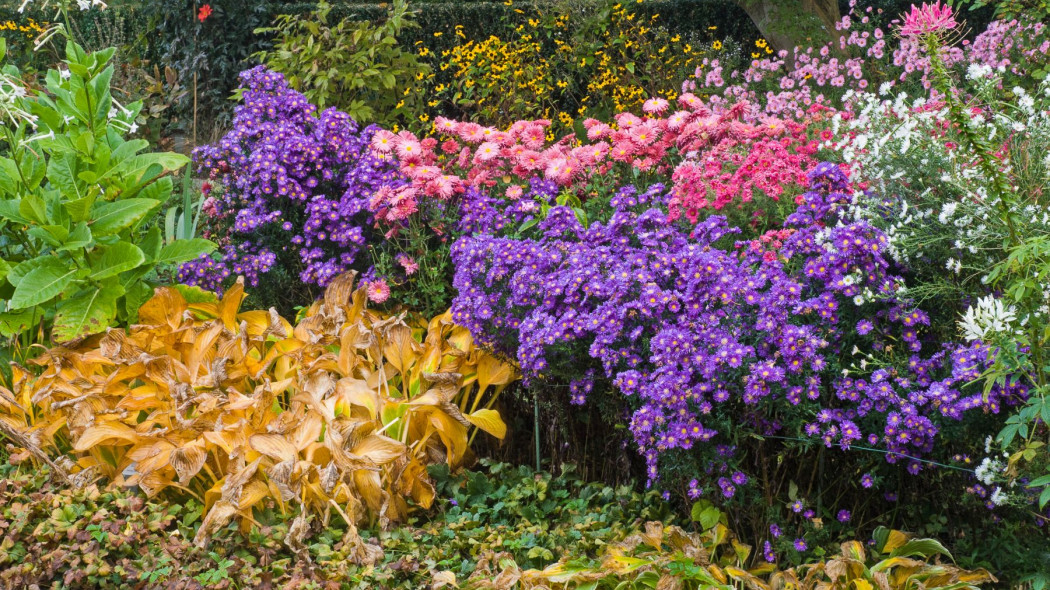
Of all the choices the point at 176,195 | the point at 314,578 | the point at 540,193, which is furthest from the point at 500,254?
the point at 176,195

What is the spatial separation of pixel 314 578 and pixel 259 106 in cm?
250

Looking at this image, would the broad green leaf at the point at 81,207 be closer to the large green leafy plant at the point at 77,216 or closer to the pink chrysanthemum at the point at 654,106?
the large green leafy plant at the point at 77,216

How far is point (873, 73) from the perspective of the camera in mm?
7121

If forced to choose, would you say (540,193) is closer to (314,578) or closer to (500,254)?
(500,254)

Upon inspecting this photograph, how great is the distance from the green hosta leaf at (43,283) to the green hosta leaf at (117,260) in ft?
0.30

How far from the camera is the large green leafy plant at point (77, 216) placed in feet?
11.6

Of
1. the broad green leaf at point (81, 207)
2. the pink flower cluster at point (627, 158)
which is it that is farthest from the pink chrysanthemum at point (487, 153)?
the broad green leaf at point (81, 207)

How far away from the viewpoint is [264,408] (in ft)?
10.1

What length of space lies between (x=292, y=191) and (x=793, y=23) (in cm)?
502

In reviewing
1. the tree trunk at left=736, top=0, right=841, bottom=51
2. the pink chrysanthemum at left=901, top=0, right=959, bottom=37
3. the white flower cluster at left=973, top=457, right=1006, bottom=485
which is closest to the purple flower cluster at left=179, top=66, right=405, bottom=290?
the pink chrysanthemum at left=901, top=0, right=959, bottom=37

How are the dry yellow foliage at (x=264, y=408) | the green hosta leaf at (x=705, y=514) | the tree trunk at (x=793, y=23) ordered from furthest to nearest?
the tree trunk at (x=793, y=23), the dry yellow foliage at (x=264, y=408), the green hosta leaf at (x=705, y=514)

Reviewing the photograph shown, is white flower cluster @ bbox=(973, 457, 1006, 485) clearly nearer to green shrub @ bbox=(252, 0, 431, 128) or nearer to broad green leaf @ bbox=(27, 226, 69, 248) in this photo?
broad green leaf @ bbox=(27, 226, 69, 248)

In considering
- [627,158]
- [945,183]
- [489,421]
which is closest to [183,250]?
[489,421]

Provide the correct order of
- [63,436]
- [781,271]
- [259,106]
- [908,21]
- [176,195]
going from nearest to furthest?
[908,21] < [781,271] < [63,436] < [259,106] < [176,195]
